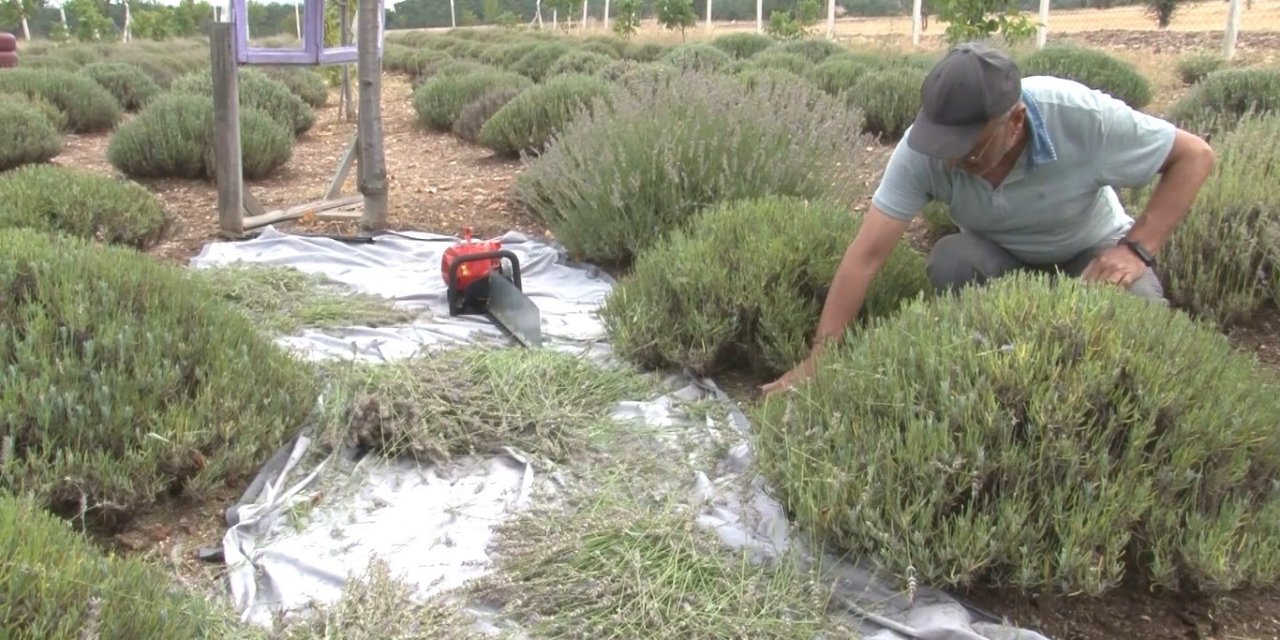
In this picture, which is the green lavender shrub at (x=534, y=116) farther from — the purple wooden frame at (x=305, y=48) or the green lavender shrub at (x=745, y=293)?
the green lavender shrub at (x=745, y=293)

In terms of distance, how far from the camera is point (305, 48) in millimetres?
5715

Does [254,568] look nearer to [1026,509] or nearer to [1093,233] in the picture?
[1026,509]

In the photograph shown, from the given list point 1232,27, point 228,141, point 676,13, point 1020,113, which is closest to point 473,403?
point 1020,113

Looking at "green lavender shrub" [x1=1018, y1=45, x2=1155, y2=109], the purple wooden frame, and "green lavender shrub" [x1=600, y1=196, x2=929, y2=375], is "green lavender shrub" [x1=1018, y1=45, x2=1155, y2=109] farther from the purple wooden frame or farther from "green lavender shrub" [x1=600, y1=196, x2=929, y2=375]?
"green lavender shrub" [x1=600, y1=196, x2=929, y2=375]

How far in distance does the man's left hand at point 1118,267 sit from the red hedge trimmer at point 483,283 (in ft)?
6.35

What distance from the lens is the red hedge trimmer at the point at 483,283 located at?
3988mm

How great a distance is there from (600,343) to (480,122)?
17.3 ft

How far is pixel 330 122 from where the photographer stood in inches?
440

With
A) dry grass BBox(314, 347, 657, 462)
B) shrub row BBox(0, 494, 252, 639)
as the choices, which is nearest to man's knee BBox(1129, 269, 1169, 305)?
dry grass BBox(314, 347, 657, 462)

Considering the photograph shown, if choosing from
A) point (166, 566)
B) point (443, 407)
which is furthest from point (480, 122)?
point (166, 566)

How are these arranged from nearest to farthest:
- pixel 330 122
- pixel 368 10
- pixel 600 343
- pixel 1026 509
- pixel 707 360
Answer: pixel 1026 509 < pixel 707 360 < pixel 600 343 < pixel 368 10 < pixel 330 122

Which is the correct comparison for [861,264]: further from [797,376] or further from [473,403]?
[473,403]

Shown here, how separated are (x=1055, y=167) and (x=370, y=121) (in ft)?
12.2

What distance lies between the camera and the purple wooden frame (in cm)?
523
